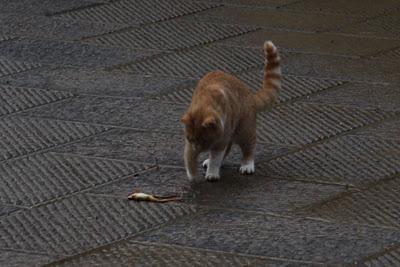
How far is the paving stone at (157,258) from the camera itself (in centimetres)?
461

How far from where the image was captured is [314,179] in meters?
5.44

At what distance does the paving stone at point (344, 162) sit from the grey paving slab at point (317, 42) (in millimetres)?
1364

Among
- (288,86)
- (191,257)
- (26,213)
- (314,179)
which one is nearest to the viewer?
(191,257)

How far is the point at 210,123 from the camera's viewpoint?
5.10m

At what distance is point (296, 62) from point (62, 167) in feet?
6.51

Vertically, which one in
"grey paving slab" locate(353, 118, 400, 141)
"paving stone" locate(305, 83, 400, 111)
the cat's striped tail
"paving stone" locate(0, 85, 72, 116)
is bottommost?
"paving stone" locate(305, 83, 400, 111)

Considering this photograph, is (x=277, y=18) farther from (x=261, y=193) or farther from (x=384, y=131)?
(x=261, y=193)

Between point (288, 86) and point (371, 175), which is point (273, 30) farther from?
point (371, 175)

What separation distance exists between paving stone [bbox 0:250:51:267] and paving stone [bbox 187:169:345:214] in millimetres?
854

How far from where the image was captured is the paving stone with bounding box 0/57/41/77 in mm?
6799

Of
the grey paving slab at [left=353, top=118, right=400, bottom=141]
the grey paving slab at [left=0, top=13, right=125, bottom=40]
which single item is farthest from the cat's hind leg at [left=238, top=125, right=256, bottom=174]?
the grey paving slab at [left=0, top=13, right=125, bottom=40]

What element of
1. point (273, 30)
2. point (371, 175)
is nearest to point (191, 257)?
point (371, 175)

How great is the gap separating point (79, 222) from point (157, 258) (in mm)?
503

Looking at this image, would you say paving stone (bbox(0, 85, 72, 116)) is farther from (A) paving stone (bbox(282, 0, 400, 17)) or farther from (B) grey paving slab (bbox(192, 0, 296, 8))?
(A) paving stone (bbox(282, 0, 400, 17))
